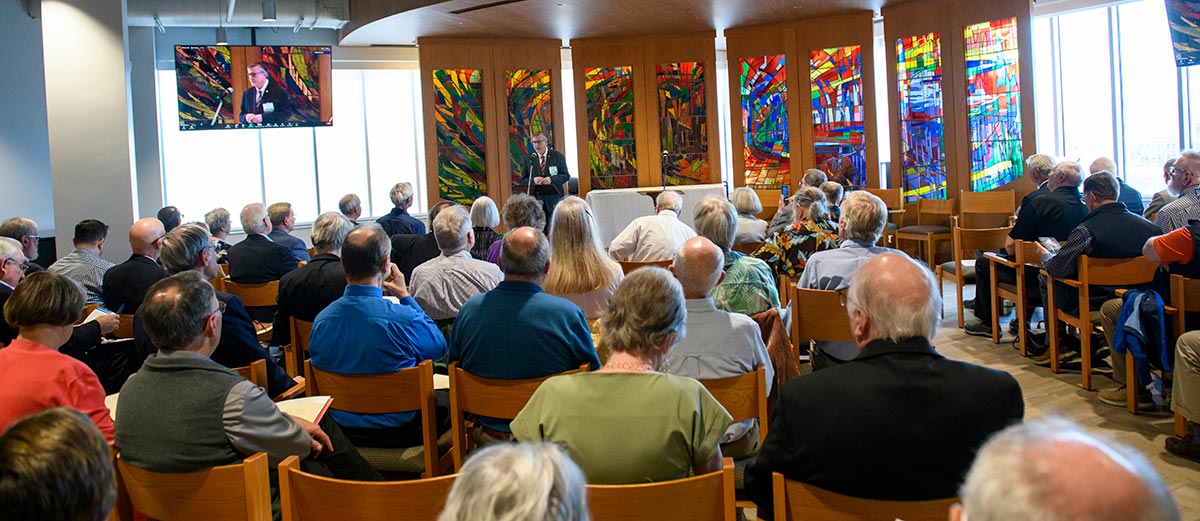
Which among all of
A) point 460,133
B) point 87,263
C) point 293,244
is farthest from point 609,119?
point 87,263

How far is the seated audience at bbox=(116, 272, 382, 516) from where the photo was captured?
2496mm

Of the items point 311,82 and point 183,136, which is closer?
point 311,82

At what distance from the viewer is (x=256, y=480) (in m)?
2.25

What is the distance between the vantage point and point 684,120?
1317 cm

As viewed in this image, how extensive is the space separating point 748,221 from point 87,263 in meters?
4.36

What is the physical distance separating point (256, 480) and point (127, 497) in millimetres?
632

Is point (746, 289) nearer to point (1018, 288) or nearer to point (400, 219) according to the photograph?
point (1018, 288)

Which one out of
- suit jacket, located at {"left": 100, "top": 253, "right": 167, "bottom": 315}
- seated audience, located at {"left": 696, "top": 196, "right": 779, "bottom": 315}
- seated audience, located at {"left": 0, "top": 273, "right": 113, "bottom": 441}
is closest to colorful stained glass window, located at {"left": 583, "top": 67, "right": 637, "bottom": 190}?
suit jacket, located at {"left": 100, "top": 253, "right": 167, "bottom": 315}

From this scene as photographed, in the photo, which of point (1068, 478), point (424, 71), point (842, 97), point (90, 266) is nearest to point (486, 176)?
point (424, 71)

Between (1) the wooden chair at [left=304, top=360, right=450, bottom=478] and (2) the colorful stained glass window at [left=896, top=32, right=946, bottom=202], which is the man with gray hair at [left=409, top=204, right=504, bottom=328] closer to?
(1) the wooden chair at [left=304, top=360, right=450, bottom=478]

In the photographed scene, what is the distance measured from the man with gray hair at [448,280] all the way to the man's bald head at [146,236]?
5.22ft

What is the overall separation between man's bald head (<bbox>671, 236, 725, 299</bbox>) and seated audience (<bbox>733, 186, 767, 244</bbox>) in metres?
3.34

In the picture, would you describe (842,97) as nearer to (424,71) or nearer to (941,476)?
(424,71)

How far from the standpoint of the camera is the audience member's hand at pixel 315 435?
2.79 m
